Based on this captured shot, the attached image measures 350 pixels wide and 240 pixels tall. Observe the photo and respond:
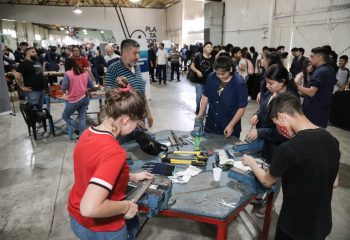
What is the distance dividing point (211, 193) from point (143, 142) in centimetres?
76

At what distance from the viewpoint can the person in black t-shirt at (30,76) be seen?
4754 millimetres

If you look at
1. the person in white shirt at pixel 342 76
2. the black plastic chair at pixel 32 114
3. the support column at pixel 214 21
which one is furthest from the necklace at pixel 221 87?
the support column at pixel 214 21

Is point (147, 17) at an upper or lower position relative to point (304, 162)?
upper

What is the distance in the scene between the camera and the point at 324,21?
712 cm

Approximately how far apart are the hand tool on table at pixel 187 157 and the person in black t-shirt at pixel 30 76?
383cm

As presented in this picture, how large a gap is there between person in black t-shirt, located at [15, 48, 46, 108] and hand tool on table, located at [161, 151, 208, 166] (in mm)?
3826

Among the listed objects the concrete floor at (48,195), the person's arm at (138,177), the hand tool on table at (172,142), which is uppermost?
the person's arm at (138,177)

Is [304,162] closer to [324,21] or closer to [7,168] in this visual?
[7,168]

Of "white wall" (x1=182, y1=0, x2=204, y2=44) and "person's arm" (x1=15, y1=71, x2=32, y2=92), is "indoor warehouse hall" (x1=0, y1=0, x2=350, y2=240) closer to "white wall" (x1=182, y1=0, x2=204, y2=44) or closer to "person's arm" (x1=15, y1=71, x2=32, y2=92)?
"person's arm" (x1=15, y1=71, x2=32, y2=92)

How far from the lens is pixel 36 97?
498 cm

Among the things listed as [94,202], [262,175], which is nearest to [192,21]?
[262,175]

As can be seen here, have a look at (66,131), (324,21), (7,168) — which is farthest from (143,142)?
(324,21)

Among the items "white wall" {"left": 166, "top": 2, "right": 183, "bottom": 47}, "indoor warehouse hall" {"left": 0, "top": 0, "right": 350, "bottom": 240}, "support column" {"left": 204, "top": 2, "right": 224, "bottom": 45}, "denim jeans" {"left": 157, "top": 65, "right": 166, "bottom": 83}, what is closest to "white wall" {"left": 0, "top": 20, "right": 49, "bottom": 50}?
"white wall" {"left": 166, "top": 2, "right": 183, "bottom": 47}

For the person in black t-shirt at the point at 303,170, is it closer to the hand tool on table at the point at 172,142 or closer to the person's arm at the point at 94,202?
the person's arm at the point at 94,202
